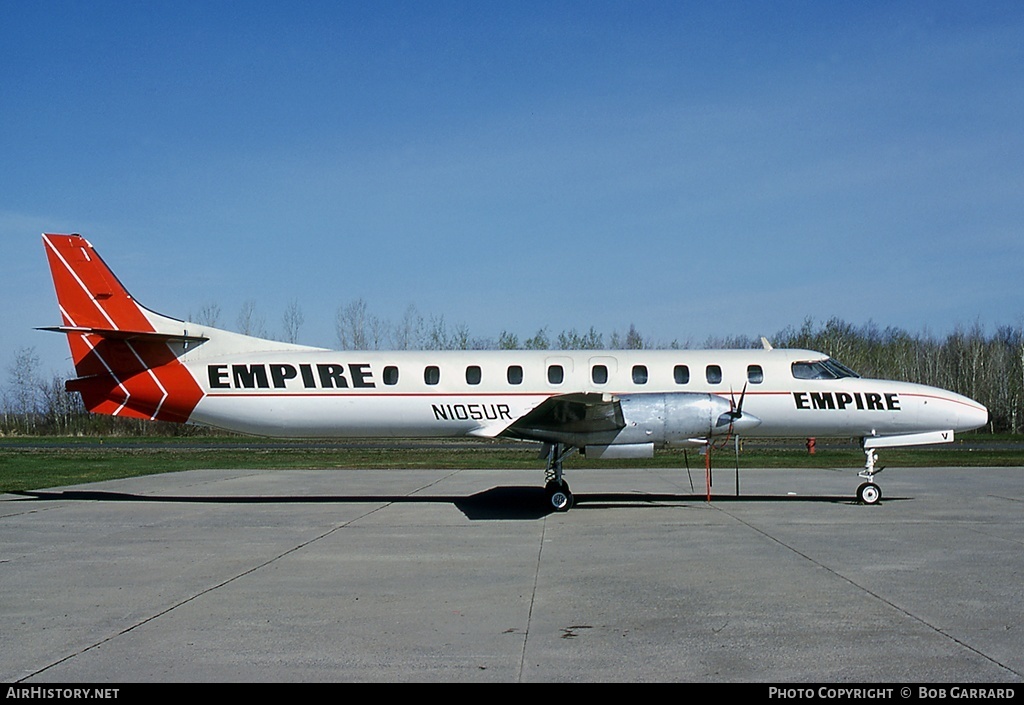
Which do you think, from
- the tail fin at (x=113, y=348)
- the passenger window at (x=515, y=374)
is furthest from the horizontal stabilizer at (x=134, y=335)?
the passenger window at (x=515, y=374)

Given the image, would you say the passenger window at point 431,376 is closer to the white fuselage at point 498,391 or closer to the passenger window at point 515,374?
the white fuselage at point 498,391

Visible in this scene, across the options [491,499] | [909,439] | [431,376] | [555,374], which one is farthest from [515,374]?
[909,439]

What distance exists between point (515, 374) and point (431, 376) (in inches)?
65.2

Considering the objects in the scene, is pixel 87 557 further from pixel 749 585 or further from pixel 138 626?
pixel 749 585

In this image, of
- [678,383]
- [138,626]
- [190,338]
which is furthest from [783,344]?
[138,626]

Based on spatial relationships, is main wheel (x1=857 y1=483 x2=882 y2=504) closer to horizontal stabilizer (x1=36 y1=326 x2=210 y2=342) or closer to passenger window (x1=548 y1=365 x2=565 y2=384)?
passenger window (x1=548 y1=365 x2=565 y2=384)

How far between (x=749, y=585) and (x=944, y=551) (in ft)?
12.3

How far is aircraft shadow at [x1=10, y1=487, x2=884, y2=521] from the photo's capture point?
55.8ft

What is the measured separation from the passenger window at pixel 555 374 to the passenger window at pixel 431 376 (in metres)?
2.19

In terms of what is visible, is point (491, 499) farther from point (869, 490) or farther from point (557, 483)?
point (869, 490)

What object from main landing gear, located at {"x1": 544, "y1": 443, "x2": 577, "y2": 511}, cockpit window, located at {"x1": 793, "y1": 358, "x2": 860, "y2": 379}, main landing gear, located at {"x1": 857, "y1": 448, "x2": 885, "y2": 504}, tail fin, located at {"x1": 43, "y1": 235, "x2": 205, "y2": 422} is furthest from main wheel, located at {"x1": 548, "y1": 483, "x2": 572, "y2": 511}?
tail fin, located at {"x1": 43, "y1": 235, "x2": 205, "y2": 422}

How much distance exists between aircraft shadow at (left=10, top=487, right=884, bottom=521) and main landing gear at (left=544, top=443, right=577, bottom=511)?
0.23 metres
